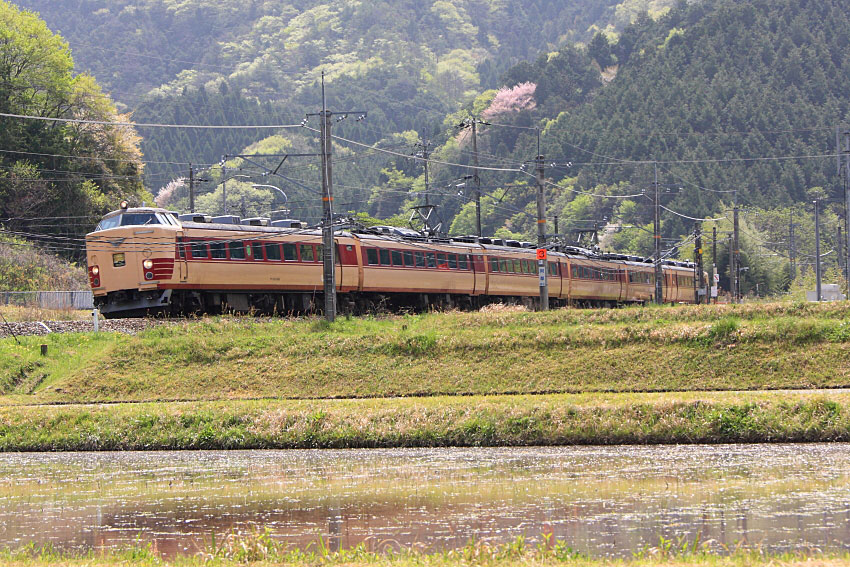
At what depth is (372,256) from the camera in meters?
44.5

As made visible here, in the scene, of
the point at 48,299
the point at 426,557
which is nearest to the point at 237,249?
the point at 48,299

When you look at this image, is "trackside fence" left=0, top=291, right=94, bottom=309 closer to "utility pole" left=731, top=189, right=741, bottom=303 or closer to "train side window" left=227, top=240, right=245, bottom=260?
"train side window" left=227, top=240, right=245, bottom=260

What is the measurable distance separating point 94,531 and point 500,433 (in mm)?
9676

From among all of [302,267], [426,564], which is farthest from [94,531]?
[302,267]

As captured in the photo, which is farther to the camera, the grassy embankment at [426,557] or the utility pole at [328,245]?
the utility pole at [328,245]

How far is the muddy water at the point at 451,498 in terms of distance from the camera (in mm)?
12273

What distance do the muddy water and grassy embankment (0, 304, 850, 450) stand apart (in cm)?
119

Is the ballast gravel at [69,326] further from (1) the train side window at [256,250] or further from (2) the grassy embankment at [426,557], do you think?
(2) the grassy embankment at [426,557]

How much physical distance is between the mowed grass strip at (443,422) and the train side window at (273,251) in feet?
49.0

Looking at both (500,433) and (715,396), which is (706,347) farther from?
(500,433)

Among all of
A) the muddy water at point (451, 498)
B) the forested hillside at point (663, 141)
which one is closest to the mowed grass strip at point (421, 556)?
the muddy water at point (451, 498)

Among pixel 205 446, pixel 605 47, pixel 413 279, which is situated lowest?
pixel 205 446

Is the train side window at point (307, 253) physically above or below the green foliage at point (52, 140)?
below

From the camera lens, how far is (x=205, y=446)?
890 inches
